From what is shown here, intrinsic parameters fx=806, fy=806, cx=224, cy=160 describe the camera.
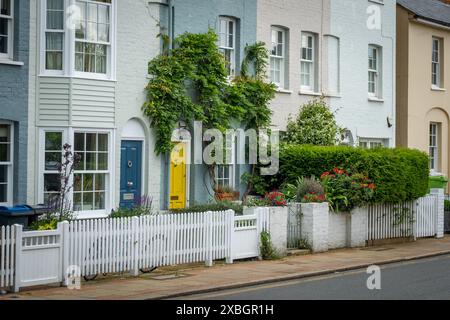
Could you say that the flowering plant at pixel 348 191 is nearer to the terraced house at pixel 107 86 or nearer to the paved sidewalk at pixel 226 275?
the paved sidewalk at pixel 226 275

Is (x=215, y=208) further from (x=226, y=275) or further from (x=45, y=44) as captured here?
(x=45, y=44)

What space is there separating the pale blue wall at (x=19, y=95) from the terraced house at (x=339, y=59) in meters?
8.43

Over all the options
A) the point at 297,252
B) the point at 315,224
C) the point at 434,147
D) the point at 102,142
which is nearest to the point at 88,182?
the point at 102,142

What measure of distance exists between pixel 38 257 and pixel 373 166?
11.0 meters

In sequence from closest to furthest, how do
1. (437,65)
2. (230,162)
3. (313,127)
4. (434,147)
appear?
(230,162)
(313,127)
(437,65)
(434,147)

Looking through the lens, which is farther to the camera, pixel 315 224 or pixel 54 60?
pixel 315 224

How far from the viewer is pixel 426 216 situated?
957 inches

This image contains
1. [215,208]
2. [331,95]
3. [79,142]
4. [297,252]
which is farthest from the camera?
[331,95]

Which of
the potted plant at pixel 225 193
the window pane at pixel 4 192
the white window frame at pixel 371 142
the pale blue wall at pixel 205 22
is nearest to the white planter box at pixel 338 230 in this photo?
the potted plant at pixel 225 193

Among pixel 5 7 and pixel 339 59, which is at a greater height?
pixel 339 59

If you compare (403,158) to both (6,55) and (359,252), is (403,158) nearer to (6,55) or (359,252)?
(359,252)

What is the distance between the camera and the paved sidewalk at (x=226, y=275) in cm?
1350

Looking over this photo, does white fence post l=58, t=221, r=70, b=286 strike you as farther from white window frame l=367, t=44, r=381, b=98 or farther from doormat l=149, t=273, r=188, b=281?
white window frame l=367, t=44, r=381, b=98

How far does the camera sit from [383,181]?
21.9 meters
